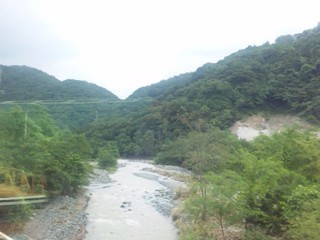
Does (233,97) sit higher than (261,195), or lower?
higher

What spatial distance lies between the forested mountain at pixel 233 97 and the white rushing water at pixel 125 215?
22233 millimetres

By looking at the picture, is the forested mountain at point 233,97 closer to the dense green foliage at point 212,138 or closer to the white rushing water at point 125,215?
the dense green foliage at point 212,138

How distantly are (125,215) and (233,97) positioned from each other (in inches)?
1732

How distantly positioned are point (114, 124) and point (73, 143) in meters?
45.4

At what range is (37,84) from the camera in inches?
1241

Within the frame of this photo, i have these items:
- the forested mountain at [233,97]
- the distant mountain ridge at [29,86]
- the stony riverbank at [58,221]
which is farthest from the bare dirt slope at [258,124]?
the stony riverbank at [58,221]

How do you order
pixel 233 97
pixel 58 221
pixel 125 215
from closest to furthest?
pixel 58 221 → pixel 125 215 → pixel 233 97

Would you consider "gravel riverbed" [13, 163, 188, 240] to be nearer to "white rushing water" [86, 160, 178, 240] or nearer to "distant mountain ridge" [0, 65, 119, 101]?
"white rushing water" [86, 160, 178, 240]

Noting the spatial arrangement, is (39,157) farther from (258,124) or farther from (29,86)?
(258,124)

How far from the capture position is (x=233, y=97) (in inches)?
2525

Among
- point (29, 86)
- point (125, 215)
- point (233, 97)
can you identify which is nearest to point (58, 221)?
point (125, 215)

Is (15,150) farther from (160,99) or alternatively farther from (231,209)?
(160,99)

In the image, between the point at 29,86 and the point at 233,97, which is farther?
the point at 233,97

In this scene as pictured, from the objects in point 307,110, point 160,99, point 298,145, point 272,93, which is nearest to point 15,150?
point 298,145
